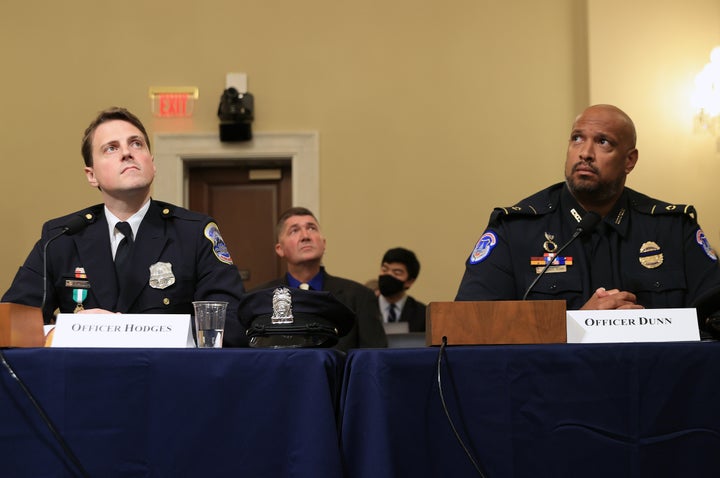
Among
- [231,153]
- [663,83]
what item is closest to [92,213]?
[231,153]

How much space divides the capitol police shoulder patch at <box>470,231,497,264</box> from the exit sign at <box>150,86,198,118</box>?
3.73m

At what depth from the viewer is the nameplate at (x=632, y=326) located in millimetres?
1905

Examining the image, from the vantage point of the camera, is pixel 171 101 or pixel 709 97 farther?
pixel 171 101

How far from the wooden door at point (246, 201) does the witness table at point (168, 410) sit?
4.63 metres

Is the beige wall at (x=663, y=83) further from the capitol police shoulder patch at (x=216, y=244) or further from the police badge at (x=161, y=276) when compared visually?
the police badge at (x=161, y=276)

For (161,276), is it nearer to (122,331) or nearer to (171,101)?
(122,331)

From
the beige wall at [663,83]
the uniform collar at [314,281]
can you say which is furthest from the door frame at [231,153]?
the uniform collar at [314,281]

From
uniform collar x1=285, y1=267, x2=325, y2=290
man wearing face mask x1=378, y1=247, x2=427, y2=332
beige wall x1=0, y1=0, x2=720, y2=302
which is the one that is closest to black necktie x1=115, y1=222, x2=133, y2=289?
uniform collar x1=285, y1=267, x2=325, y2=290

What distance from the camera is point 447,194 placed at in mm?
6109

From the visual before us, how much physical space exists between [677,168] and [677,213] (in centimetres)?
300

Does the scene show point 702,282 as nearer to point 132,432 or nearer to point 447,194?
point 132,432

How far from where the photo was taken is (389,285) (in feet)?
17.8

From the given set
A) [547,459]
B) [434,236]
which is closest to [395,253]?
[434,236]

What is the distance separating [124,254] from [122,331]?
2.87 ft
